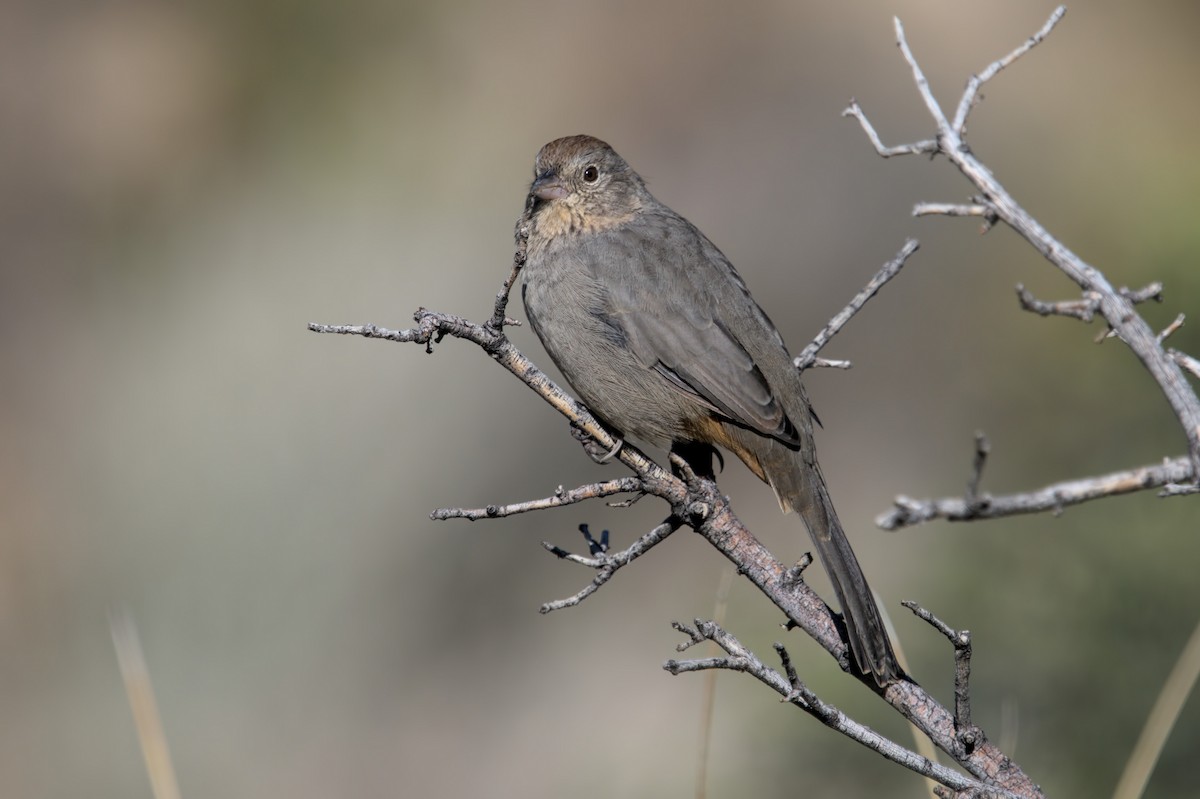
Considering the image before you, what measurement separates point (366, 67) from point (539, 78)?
155 cm

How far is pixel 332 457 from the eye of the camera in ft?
29.1

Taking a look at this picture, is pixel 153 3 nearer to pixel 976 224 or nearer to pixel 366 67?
pixel 366 67

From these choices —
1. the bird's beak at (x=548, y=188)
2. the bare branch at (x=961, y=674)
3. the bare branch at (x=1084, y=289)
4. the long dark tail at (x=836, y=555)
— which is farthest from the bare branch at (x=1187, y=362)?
the bird's beak at (x=548, y=188)

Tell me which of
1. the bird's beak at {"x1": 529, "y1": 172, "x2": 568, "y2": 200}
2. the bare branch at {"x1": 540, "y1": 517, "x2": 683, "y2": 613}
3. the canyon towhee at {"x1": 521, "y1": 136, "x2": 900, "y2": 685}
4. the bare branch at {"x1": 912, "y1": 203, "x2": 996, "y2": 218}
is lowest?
the bare branch at {"x1": 540, "y1": 517, "x2": 683, "y2": 613}

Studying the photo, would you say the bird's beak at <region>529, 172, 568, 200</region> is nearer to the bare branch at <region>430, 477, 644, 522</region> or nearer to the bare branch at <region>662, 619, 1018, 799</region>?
the bare branch at <region>430, 477, 644, 522</region>

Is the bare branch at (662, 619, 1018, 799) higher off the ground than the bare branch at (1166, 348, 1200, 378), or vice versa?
the bare branch at (1166, 348, 1200, 378)

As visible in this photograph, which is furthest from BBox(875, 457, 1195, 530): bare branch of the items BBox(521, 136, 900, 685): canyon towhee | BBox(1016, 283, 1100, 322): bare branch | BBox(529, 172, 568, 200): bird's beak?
BBox(529, 172, 568, 200): bird's beak

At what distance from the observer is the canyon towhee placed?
4227 millimetres

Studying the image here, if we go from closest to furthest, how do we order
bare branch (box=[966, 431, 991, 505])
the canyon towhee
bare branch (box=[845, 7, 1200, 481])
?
bare branch (box=[966, 431, 991, 505]) → bare branch (box=[845, 7, 1200, 481]) → the canyon towhee

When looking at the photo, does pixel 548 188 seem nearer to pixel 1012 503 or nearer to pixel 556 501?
pixel 556 501

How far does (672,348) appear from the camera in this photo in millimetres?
4395

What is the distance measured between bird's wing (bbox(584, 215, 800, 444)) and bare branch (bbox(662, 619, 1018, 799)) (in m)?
1.72

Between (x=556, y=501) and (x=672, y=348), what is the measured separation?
1.52 m

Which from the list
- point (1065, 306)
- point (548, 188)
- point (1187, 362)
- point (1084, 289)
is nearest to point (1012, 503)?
point (1065, 306)
